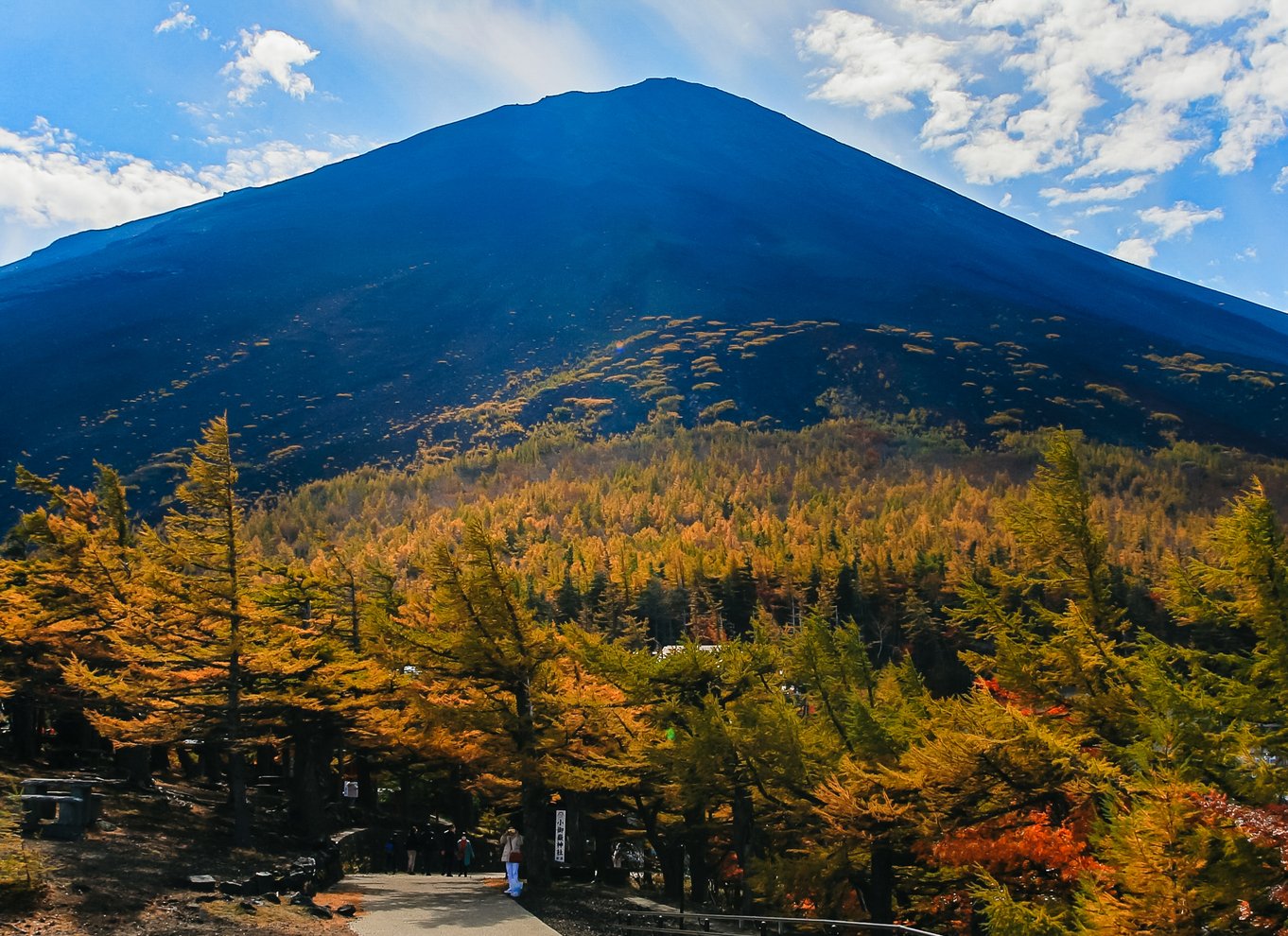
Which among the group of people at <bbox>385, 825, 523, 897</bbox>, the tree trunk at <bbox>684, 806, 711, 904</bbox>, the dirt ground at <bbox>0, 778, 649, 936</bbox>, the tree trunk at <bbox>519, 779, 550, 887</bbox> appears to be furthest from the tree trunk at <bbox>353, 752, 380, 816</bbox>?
the tree trunk at <bbox>684, 806, 711, 904</bbox>

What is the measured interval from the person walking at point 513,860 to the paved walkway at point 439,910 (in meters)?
0.27

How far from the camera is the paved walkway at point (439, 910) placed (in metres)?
16.0

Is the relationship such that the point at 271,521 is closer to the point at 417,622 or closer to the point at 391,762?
the point at 417,622

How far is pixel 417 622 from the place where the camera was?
45094 mm

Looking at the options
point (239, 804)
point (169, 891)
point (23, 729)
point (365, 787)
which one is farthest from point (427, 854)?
point (169, 891)

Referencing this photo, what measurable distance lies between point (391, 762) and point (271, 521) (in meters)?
123

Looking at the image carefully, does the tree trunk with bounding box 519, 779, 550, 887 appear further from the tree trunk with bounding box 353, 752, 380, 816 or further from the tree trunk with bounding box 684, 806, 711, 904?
the tree trunk with bounding box 353, 752, 380, 816

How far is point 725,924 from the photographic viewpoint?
80.2 ft

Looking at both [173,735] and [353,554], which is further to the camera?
[353,554]

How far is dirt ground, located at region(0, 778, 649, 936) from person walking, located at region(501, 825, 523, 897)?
33cm

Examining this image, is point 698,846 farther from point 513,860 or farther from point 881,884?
point 513,860

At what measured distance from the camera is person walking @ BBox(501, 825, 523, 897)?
67.3ft

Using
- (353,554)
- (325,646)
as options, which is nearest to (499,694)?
(325,646)

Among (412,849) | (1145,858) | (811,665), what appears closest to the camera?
(1145,858)
